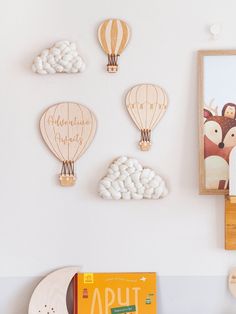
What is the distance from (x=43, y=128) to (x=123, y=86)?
31 centimetres

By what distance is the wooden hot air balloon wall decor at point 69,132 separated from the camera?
61.7 inches

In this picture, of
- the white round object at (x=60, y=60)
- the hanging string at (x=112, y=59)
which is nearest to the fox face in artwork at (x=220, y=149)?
the hanging string at (x=112, y=59)

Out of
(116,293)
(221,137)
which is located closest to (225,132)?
(221,137)

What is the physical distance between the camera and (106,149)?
1576 mm

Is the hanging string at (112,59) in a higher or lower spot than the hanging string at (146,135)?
higher

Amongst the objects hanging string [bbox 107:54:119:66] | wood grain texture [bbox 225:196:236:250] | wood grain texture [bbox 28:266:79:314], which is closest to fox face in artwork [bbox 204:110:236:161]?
wood grain texture [bbox 225:196:236:250]

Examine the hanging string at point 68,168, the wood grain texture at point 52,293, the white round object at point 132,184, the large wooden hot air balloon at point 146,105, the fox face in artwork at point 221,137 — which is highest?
the large wooden hot air balloon at point 146,105

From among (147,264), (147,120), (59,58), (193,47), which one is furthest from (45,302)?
(193,47)

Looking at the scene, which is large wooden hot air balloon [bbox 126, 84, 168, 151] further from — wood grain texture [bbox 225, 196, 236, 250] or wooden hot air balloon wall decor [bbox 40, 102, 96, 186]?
wood grain texture [bbox 225, 196, 236, 250]

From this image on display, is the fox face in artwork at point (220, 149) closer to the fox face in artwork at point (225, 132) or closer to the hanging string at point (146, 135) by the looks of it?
the fox face in artwork at point (225, 132)

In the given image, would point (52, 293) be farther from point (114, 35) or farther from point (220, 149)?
point (114, 35)

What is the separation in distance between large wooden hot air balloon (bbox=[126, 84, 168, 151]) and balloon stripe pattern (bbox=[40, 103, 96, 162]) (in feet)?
0.47

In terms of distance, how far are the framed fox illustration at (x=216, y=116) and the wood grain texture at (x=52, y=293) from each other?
0.54m

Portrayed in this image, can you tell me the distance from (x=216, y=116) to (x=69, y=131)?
0.50 meters
